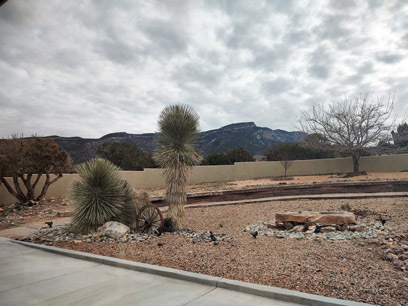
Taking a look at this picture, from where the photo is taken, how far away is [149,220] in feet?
26.3

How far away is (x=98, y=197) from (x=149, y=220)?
1527 mm

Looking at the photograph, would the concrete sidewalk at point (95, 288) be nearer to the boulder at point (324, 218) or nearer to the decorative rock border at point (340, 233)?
the decorative rock border at point (340, 233)

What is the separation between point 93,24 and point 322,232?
8940 mm

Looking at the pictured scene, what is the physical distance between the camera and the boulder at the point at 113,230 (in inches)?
279

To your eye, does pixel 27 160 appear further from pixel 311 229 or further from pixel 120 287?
pixel 311 229

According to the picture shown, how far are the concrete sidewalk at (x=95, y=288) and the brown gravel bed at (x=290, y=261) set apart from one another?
0.57m

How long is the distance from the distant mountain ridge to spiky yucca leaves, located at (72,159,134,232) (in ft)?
143

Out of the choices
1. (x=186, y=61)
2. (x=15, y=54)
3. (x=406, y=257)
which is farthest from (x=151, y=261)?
(x=186, y=61)

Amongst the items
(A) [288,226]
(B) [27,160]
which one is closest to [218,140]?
(B) [27,160]

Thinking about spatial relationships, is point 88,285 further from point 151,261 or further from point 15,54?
point 15,54

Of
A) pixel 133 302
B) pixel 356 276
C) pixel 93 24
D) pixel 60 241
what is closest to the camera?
pixel 133 302

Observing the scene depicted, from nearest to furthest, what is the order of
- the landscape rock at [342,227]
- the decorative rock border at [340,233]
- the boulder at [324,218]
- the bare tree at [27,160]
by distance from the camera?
the decorative rock border at [340,233], the landscape rock at [342,227], the boulder at [324,218], the bare tree at [27,160]

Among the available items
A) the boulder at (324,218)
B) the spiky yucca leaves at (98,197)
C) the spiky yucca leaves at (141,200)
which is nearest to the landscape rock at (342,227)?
the boulder at (324,218)

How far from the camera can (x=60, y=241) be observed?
23.0ft
